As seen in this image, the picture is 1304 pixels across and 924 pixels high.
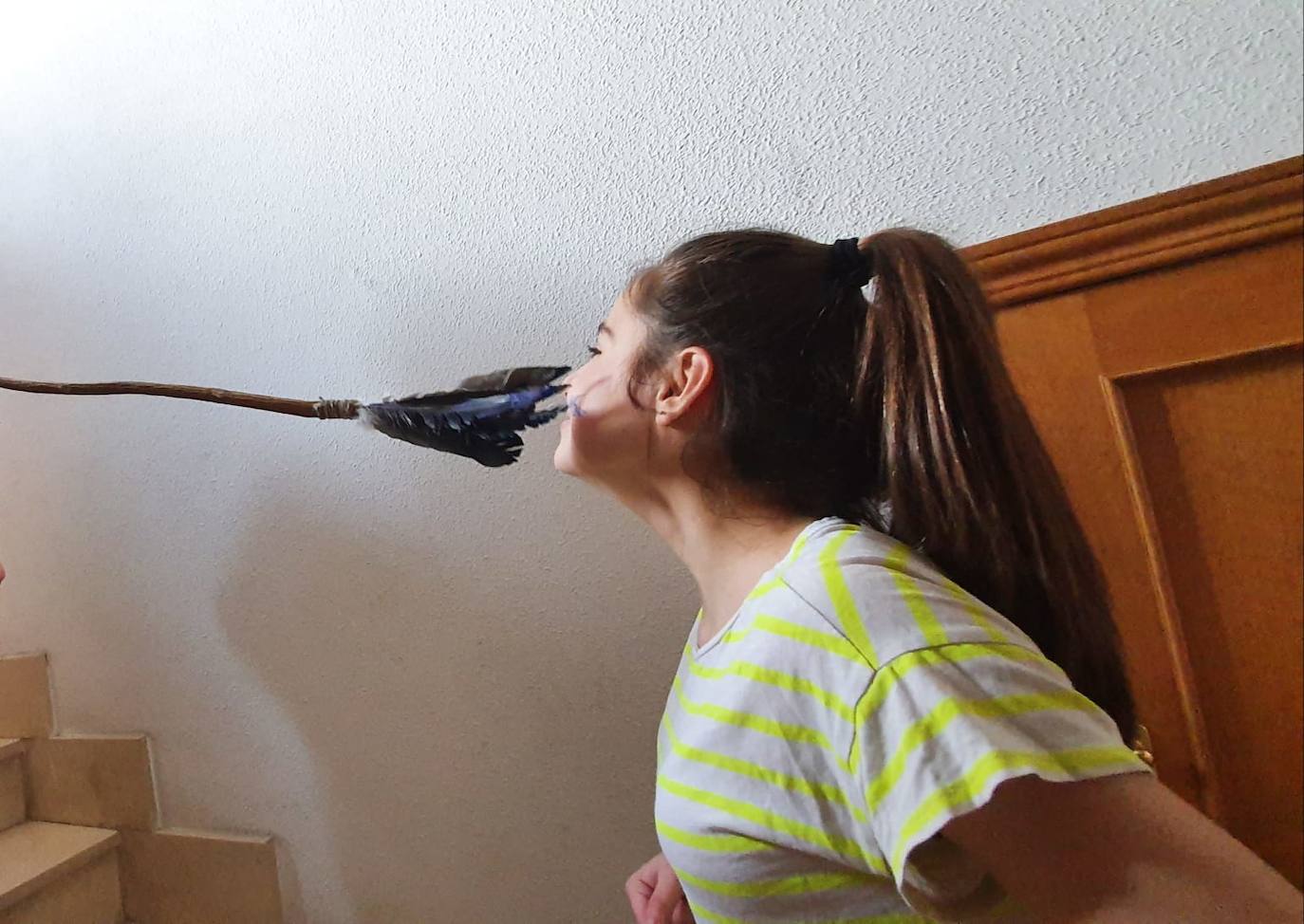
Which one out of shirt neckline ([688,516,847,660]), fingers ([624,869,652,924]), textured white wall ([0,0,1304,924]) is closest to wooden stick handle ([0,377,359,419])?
textured white wall ([0,0,1304,924])

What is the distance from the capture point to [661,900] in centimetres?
76

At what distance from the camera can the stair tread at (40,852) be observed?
104 cm

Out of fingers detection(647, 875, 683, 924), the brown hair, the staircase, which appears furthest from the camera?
the staircase

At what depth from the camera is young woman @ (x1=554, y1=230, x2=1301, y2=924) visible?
428mm

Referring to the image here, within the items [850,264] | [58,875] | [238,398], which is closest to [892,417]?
[850,264]

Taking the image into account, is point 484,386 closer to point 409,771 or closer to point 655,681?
point 655,681

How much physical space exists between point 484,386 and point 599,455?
194 millimetres

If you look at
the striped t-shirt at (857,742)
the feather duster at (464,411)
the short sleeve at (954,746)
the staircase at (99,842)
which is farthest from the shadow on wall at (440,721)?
the short sleeve at (954,746)

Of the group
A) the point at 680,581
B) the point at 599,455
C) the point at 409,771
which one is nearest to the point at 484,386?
the point at 599,455

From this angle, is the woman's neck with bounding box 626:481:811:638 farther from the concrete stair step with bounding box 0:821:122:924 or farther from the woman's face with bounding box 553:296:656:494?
the concrete stair step with bounding box 0:821:122:924

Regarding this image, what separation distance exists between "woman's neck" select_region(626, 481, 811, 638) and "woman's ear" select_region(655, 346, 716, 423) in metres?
0.07

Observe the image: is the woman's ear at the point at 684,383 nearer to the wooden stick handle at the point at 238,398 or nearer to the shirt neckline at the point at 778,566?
the shirt neckline at the point at 778,566

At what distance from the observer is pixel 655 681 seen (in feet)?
3.05

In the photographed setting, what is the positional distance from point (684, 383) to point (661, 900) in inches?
19.5
